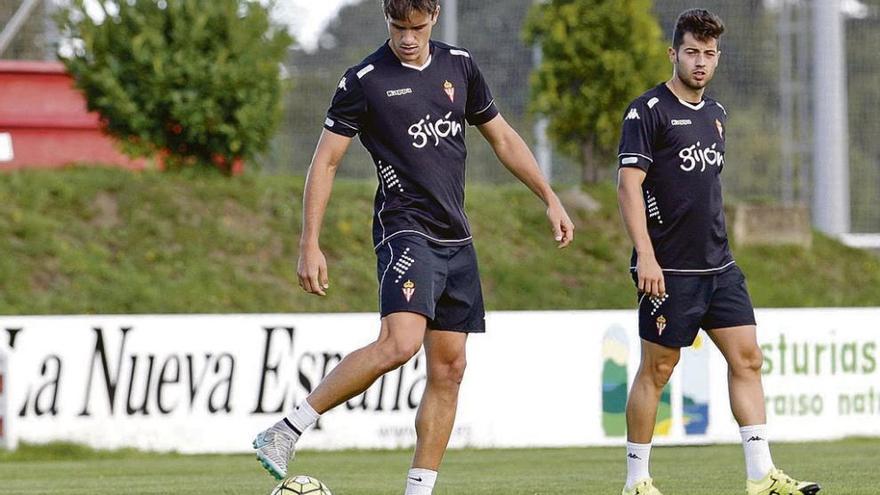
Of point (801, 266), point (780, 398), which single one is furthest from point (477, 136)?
point (780, 398)

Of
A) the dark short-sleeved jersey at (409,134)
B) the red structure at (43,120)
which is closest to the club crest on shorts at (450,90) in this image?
the dark short-sleeved jersey at (409,134)

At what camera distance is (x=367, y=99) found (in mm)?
6512

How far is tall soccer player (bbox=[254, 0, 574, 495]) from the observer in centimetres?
639

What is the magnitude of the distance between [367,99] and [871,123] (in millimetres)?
16370

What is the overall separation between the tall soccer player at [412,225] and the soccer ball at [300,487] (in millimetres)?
242

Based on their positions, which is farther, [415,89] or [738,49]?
[738,49]

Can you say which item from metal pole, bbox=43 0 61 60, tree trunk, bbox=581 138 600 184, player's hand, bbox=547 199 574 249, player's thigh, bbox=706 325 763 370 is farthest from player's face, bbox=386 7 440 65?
tree trunk, bbox=581 138 600 184

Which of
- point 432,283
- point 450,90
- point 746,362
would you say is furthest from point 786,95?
point 432,283

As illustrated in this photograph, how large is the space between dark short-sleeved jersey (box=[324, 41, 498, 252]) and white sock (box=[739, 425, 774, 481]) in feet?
5.49

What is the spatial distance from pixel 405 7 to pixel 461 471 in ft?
16.5

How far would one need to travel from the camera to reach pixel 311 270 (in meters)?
6.39

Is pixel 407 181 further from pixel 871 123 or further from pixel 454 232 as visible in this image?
pixel 871 123

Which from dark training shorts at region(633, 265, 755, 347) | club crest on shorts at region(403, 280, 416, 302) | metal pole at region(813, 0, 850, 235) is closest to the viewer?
club crest on shorts at region(403, 280, 416, 302)

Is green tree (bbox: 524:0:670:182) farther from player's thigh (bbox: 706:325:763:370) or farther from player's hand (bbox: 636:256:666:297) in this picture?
player's hand (bbox: 636:256:666:297)
